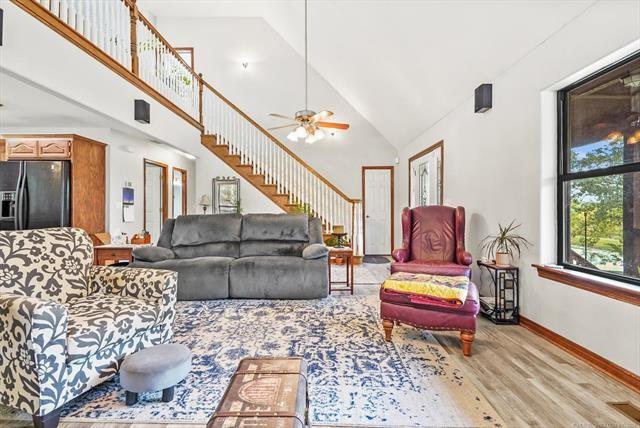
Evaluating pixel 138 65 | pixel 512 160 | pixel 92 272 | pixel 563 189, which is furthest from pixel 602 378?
pixel 138 65

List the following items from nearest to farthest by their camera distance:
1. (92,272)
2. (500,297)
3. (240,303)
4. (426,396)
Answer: (426,396)
(92,272)
(500,297)
(240,303)

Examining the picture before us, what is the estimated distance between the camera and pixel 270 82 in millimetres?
8117

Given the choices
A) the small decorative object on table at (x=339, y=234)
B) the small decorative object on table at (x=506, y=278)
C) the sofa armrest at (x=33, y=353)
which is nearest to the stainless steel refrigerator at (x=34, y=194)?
the sofa armrest at (x=33, y=353)

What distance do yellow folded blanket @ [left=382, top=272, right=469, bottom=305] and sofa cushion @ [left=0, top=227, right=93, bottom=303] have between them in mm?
2346

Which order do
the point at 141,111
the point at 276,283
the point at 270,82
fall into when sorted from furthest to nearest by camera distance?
1. the point at 270,82
2. the point at 141,111
3. the point at 276,283

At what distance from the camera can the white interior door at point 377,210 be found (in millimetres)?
8320

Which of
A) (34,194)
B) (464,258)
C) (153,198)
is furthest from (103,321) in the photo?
(153,198)

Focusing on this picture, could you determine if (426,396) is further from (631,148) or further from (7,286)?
(7,286)

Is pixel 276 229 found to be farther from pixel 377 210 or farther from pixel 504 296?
pixel 377 210

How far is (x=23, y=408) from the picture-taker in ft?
5.64

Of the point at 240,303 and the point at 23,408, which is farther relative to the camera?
the point at 240,303

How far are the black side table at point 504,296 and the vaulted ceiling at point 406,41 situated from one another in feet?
6.10

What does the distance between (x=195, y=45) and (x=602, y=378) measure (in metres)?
9.10

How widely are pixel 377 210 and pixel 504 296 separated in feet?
16.7
